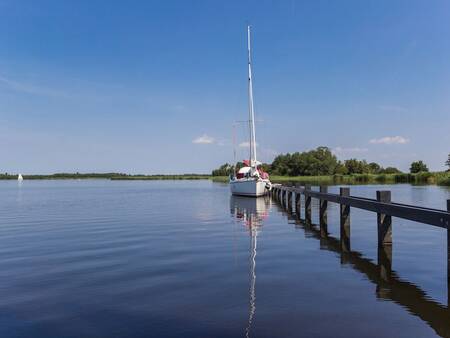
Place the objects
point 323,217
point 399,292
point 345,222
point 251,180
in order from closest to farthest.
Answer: point 399,292 < point 345,222 < point 323,217 < point 251,180

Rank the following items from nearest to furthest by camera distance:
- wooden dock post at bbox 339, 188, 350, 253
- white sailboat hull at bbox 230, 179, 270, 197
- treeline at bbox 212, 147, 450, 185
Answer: wooden dock post at bbox 339, 188, 350, 253, white sailboat hull at bbox 230, 179, 270, 197, treeline at bbox 212, 147, 450, 185

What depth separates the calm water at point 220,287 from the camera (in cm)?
694

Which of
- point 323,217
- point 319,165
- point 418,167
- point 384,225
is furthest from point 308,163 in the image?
point 384,225

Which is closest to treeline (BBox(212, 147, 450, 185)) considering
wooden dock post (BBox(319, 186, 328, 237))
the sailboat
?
the sailboat

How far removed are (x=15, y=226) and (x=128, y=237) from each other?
9.14 metres

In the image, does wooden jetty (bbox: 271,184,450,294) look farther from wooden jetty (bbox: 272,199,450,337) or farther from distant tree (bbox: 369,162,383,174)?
distant tree (bbox: 369,162,383,174)

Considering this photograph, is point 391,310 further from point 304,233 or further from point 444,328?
point 304,233

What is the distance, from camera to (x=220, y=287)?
30.9 feet

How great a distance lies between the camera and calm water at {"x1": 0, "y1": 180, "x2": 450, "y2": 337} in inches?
273

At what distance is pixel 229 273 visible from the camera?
35.8 ft

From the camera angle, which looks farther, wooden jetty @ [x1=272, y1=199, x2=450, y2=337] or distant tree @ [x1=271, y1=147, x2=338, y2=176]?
distant tree @ [x1=271, y1=147, x2=338, y2=176]

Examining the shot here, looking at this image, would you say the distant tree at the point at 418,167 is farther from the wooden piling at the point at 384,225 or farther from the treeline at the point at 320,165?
the wooden piling at the point at 384,225

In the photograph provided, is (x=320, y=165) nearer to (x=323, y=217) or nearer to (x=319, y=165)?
(x=319, y=165)

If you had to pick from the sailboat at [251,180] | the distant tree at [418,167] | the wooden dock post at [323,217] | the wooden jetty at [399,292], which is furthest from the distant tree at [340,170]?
the wooden jetty at [399,292]
